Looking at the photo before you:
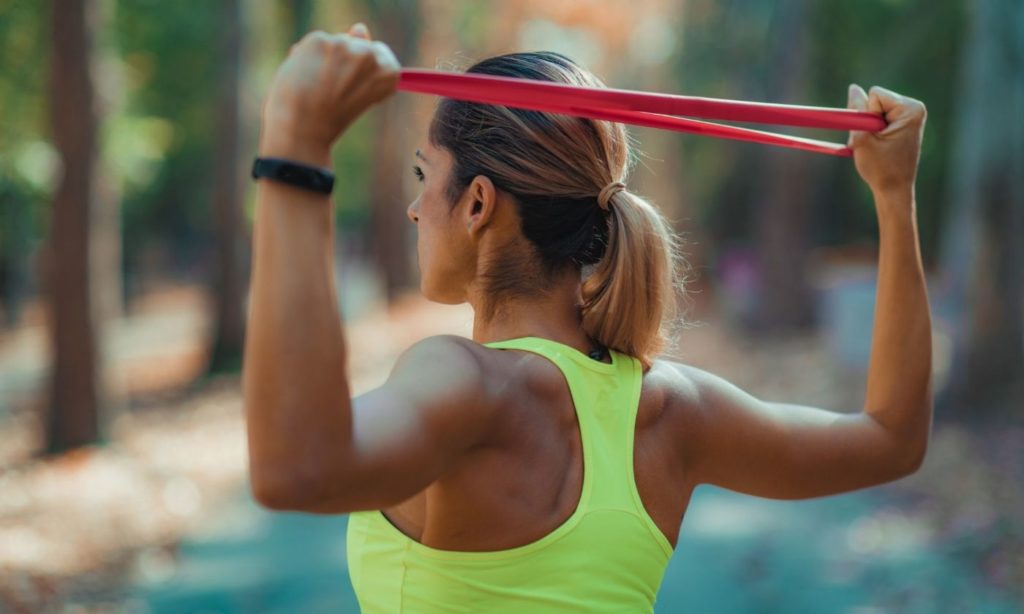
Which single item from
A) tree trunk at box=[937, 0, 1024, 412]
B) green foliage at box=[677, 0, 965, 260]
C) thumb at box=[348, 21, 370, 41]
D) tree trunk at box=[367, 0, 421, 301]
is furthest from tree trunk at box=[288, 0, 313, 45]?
thumb at box=[348, 21, 370, 41]

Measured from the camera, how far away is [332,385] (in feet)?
4.42

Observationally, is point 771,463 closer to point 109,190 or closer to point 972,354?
point 972,354

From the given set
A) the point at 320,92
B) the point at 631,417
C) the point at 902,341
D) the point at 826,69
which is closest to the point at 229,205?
the point at 902,341

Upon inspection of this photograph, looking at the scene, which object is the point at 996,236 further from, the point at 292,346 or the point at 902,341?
the point at 292,346

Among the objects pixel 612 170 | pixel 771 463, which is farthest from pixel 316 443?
pixel 771 463

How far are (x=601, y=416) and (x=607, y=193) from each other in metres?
0.38

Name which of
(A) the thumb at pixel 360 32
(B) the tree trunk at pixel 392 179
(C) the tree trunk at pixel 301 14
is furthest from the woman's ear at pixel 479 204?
(B) the tree trunk at pixel 392 179

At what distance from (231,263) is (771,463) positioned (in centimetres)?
1476

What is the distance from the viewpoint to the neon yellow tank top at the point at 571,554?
1.62 m

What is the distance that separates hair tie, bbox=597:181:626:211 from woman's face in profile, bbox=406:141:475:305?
236 millimetres

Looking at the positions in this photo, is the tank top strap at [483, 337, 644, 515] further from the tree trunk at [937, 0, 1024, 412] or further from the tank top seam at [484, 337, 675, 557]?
the tree trunk at [937, 0, 1024, 412]

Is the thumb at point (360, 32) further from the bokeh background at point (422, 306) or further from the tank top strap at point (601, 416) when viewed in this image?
the bokeh background at point (422, 306)

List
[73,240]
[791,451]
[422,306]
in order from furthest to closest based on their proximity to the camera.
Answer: [422,306] → [73,240] → [791,451]

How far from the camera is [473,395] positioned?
1531 millimetres
